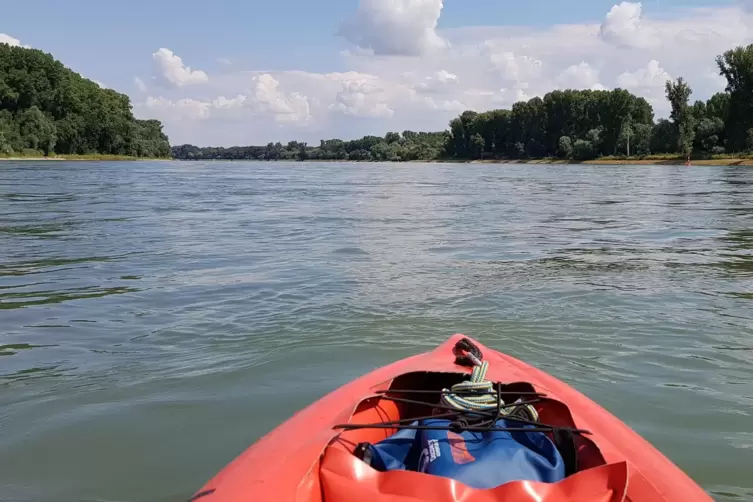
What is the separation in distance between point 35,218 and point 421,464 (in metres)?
16.4

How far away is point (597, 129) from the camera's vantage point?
8562cm

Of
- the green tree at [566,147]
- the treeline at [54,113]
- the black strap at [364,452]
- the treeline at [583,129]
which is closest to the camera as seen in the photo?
the black strap at [364,452]

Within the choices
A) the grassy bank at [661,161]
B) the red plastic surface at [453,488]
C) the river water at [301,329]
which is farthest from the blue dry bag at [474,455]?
the grassy bank at [661,161]

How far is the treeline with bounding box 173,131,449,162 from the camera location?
449 ft

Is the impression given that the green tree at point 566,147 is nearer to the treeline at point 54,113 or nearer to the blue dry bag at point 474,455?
the treeline at point 54,113

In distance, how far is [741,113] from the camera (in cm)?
6184

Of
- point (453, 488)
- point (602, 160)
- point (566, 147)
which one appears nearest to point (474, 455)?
point (453, 488)

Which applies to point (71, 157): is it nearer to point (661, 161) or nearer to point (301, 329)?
point (661, 161)

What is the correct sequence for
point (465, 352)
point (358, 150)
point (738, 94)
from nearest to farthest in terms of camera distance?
point (465, 352) < point (738, 94) < point (358, 150)

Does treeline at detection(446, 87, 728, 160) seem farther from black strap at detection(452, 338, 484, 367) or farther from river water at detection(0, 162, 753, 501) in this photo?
black strap at detection(452, 338, 484, 367)

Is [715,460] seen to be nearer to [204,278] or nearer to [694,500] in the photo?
→ [694,500]

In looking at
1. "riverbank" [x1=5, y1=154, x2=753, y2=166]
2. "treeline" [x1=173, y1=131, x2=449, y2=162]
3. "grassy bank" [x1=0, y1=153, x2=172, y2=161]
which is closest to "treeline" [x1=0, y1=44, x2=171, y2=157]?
"grassy bank" [x1=0, y1=153, x2=172, y2=161]

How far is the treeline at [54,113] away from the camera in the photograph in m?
81.8

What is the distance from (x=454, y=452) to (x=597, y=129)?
89239 millimetres
